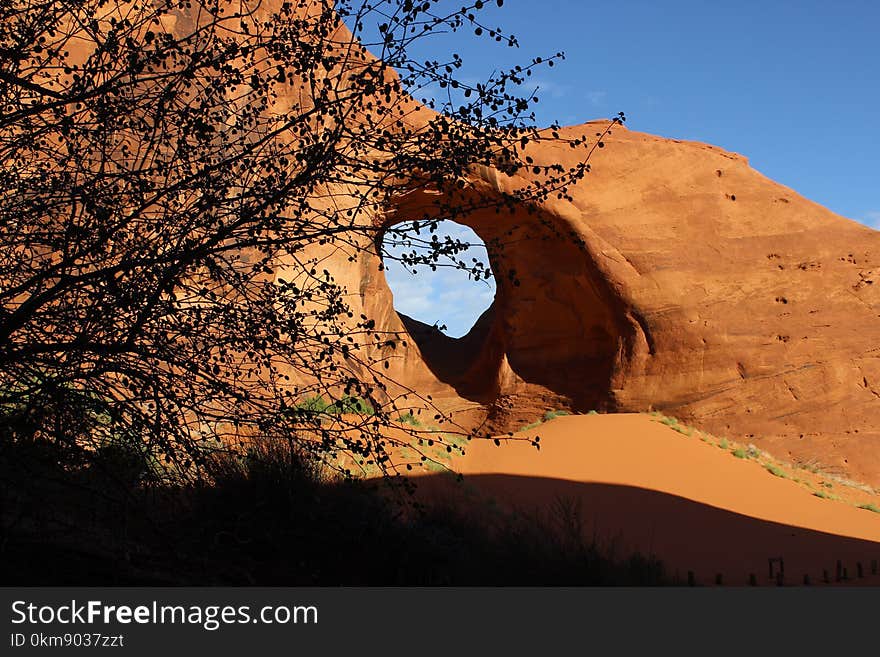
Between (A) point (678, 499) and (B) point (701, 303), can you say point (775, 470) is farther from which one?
(B) point (701, 303)

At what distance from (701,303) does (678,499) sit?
677cm

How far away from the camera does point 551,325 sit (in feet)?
70.9

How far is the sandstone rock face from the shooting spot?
17969 millimetres

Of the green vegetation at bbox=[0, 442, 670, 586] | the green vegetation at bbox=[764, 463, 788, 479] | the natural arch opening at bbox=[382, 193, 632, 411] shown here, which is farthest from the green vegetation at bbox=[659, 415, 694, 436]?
the green vegetation at bbox=[0, 442, 670, 586]

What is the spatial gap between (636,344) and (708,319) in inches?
67.2

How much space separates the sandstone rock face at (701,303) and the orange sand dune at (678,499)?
2080 millimetres

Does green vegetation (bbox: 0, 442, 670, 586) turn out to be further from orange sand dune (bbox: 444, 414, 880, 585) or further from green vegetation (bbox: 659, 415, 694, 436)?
green vegetation (bbox: 659, 415, 694, 436)

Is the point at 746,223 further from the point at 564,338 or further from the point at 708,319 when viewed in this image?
the point at 564,338

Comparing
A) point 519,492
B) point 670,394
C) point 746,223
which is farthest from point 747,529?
point 746,223

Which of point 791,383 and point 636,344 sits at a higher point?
point 636,344

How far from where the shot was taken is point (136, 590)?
14.8 ft

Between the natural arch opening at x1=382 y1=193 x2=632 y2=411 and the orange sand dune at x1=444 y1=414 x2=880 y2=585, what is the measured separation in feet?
10.3

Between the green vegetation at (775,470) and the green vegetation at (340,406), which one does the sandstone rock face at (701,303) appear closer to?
the green vegetation at (775,470)

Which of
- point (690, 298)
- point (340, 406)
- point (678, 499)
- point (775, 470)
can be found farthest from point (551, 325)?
point (340, 406)
